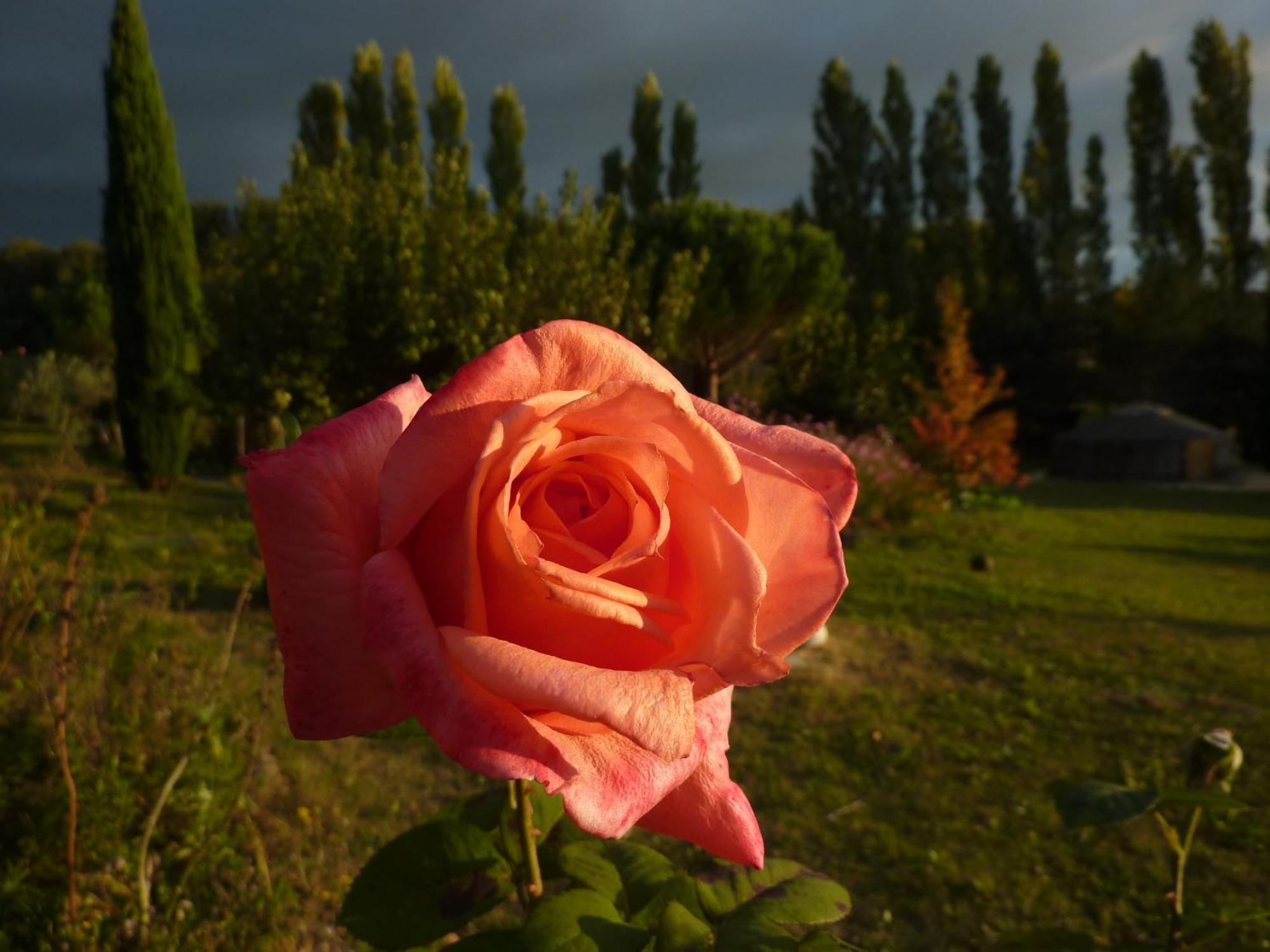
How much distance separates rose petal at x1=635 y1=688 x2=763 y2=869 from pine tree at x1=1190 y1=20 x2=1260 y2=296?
28400mm

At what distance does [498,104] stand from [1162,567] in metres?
23.2

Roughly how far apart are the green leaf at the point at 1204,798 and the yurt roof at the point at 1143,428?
1779cm

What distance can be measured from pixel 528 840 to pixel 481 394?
0.32 meters

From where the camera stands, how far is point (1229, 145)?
78.3 ft

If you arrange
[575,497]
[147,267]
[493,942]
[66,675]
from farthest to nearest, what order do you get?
[147,267]
[66,675]
[493,942]
[575,497]

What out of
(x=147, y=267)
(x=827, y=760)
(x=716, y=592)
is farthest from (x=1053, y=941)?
(x=147, y=267)

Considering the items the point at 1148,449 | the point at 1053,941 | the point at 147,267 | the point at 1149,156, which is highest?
the point at 1149,156

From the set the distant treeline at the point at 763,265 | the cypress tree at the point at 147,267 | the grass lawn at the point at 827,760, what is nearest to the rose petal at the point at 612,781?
the grass lawn at the point at 827,760

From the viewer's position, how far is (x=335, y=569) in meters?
0.42

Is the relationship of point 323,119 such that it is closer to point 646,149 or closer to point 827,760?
point 646,149

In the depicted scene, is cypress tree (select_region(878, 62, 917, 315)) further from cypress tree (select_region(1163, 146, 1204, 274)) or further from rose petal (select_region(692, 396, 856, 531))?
rose petal (select_region(692, 396, 856, 531))

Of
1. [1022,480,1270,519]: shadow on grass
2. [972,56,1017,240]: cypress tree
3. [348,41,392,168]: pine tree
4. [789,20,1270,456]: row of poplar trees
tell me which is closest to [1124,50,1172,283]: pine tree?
[789,20,1270,456]: row of poplar trees

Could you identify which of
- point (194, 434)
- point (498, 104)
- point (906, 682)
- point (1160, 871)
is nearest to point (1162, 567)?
point (906, 682)

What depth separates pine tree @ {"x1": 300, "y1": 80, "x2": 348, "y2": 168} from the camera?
79.3 feet
